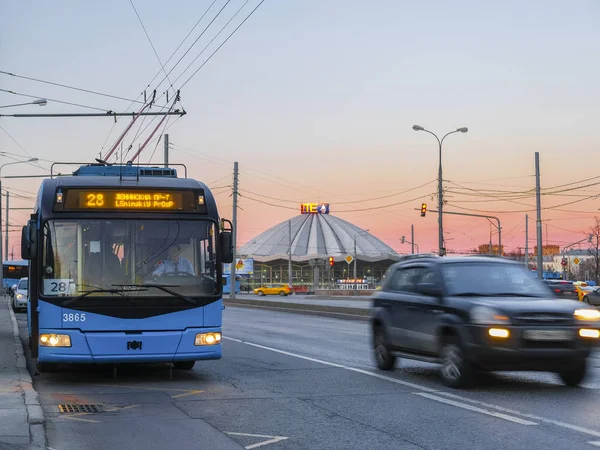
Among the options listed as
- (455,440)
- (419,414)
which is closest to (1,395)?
(419,414)

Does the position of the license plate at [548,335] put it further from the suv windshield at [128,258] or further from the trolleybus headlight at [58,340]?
the trolleybus headlight at [58,340]

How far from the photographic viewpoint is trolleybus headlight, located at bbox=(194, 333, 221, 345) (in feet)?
42.8

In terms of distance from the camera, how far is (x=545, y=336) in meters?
11.6

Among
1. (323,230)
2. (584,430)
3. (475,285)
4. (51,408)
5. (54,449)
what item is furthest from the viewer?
(323,230)

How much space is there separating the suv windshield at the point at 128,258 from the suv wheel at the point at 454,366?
332 cm

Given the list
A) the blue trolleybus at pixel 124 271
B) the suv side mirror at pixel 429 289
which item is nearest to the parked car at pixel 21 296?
the blue trolleybus at pixel 124 271

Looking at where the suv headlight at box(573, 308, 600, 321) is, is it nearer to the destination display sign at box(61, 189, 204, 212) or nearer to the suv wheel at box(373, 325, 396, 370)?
the suv wheel at box(373, 325, 396, 370)

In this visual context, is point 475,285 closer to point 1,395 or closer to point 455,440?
point 455,440

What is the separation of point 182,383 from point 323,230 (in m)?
147

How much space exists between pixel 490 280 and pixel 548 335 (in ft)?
5.03

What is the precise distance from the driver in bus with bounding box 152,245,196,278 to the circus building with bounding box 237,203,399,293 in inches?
5351

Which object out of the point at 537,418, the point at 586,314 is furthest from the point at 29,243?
the point at 586,314

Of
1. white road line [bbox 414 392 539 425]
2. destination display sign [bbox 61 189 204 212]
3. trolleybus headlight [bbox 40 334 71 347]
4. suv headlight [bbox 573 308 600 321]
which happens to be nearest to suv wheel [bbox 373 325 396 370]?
white road line [bbox 414 392 539 425]

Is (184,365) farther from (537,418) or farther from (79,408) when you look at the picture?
(537,418)
